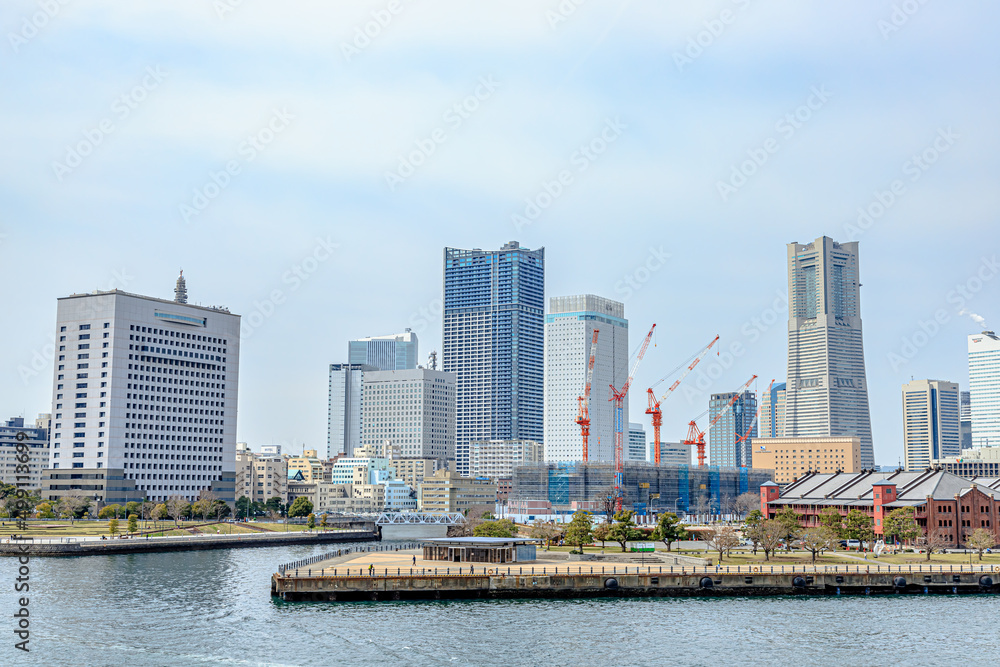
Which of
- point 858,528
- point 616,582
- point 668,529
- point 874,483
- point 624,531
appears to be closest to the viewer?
point 616,582

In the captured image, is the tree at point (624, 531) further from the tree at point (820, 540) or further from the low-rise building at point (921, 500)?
the low-rise building at point (921, 500)

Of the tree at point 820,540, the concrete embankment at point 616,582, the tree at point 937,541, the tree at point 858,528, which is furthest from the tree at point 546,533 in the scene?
the tree at point 937,541

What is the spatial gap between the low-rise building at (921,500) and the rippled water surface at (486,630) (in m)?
47.3

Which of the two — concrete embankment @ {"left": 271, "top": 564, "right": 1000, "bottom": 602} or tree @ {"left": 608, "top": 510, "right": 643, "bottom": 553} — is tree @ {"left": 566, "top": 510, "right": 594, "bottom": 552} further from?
concrete embankment @ {"left": 271, "top": 564, "right": 1000, "bottom": 602}

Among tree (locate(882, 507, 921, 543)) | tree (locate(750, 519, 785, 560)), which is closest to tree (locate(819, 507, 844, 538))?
tree (locate(882, 507, 921, 543))

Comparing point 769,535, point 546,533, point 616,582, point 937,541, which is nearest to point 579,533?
point 546,533

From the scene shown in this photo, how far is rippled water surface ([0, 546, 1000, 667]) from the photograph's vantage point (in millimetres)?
76562

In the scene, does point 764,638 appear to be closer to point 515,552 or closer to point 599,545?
point 515,552

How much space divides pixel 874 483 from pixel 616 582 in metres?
78.9

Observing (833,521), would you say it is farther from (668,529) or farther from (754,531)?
(668,529)

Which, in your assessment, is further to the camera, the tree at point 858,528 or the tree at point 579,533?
the tree at point 858,528

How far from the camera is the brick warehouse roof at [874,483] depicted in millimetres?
159000

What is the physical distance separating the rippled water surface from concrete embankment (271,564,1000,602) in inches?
102

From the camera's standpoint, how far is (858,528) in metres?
142
